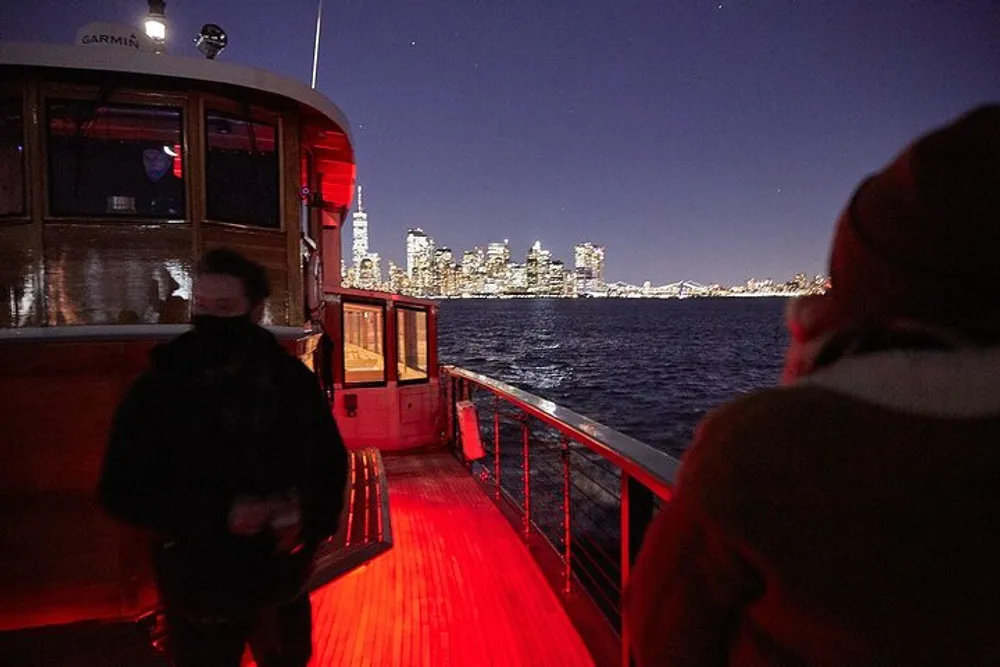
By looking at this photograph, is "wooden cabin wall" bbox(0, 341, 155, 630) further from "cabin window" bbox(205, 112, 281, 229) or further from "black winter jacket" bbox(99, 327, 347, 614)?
"black winter jacket" bbox(99, 327, 347, 614)

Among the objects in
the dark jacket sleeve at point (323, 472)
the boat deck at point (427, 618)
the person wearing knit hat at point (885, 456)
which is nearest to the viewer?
the person wearing knit hat at point (885, 456)

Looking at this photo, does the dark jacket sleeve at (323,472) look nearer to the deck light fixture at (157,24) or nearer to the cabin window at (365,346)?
the deck light fixture at (157,24)

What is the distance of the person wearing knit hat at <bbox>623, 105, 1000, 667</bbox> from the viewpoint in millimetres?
681

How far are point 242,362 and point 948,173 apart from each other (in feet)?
5.52

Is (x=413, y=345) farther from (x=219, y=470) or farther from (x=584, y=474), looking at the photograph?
(x=219, y=470)

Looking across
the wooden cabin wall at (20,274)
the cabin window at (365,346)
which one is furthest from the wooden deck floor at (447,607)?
the cabin window at (365,346)

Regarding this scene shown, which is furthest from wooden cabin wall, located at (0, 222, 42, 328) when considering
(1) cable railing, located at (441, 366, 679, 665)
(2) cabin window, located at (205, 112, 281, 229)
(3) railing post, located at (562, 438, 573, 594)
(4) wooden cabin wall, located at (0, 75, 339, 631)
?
(3) railing post, located at (562, 438, 573, 594)

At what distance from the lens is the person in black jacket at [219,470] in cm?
168

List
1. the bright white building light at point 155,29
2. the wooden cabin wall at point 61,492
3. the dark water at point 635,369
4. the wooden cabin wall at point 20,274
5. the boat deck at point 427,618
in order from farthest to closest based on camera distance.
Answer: the dark water at point 635,369 < the bright white building light at point 155,29 < the wooden cabin wall at point 20,274 < the wooden cabin wall at point 61,492 < the boat deck at point 427,618

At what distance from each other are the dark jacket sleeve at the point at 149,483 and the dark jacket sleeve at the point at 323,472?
27 centimetres

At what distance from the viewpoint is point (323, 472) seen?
1908 millimetres

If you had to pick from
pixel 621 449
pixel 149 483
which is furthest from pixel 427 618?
pixel 149 483

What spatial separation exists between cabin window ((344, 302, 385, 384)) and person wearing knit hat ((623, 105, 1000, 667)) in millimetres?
7770

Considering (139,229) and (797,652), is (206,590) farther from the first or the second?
(139,229)
